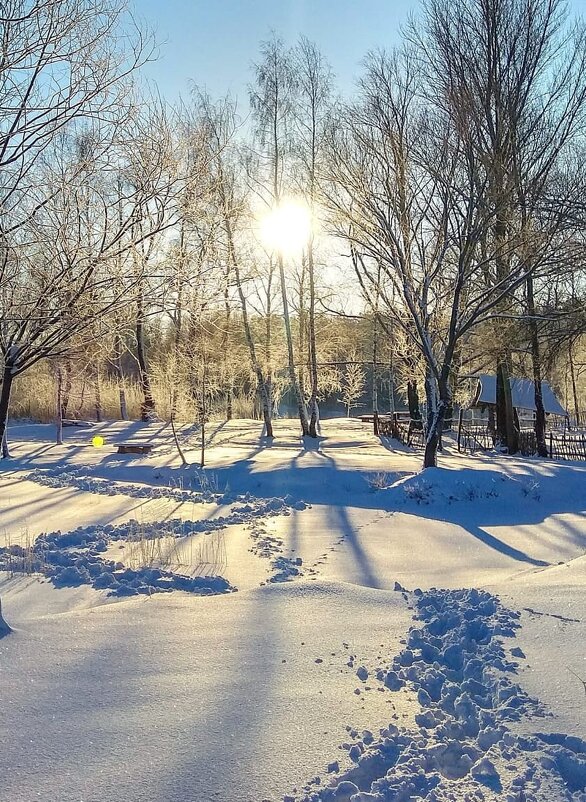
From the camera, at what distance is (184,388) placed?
637 inches

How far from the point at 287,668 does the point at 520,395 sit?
115 feet

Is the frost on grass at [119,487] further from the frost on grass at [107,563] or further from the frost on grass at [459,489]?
the frost on grass at [459,489]

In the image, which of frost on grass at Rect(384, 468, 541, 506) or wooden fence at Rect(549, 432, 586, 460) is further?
wooden fence at Rect(549, 432, 586, 460)

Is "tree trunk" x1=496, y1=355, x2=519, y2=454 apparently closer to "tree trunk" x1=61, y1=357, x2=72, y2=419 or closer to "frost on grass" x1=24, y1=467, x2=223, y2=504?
"frost on grass" x1=24, y1=467, x2=223, y2=504

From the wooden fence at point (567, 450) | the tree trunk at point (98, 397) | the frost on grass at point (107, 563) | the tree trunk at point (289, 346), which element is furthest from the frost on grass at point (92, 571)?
the tree trunk at point (98, 397)

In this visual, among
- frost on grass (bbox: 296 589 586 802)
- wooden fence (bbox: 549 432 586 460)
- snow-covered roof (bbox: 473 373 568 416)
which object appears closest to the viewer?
frost on grass (bbox: 296 589 586 802)

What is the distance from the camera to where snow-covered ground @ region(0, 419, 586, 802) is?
221 cm

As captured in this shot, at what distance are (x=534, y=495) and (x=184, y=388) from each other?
919 cm

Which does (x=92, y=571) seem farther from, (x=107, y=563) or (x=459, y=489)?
(x=459, y=489)

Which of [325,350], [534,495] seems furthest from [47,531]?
[325,350]

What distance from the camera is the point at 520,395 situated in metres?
35.5

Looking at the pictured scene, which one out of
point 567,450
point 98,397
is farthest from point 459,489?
point 98,397

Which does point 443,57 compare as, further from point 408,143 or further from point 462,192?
point 462,192

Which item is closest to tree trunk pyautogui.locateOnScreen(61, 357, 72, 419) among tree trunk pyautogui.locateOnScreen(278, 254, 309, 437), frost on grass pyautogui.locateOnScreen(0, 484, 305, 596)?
tree trunk pyautogui.locateOnScreen(278, 254, 309, 437)
